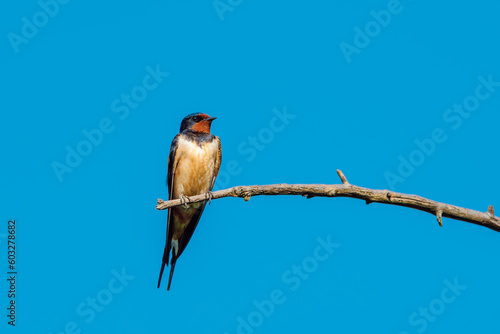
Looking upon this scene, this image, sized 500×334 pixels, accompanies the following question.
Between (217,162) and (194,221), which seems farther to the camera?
(194,221)

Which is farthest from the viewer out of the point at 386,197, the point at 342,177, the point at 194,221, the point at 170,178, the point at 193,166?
the point at 194,221

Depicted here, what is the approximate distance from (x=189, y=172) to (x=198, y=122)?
78 centimetres

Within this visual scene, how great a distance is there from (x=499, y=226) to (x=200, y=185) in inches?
173

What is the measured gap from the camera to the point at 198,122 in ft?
31.1

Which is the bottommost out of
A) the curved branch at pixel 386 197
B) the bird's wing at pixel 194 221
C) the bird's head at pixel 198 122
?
the curved branch at pixel 386 197

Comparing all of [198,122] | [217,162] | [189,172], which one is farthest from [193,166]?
[198,122]

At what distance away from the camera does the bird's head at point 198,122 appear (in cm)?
948

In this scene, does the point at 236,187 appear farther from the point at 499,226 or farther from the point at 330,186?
the point at 499,226

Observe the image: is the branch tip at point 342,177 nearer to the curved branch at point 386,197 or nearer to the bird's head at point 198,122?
the curved branch at point 386,197

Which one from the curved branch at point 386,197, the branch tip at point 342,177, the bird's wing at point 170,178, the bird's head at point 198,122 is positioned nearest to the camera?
the curved branch at point 386,197

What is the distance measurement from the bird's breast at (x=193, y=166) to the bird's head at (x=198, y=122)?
10.7 inches

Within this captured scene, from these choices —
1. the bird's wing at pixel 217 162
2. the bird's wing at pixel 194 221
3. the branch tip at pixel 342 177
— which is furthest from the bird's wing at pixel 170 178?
the branch tip at pixel 342 177

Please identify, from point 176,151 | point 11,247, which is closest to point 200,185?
point 176,151

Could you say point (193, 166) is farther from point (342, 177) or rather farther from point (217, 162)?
point (342, 177)
